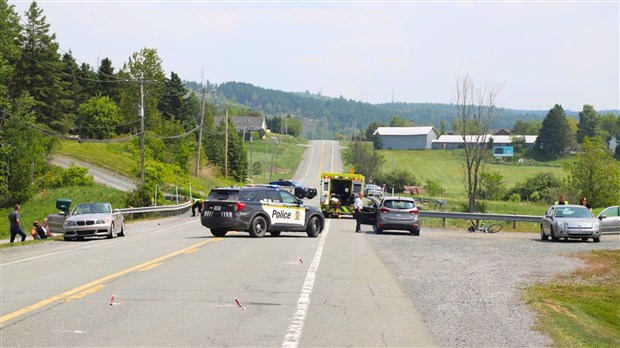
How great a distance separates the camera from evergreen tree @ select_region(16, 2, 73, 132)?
9544 centimetres

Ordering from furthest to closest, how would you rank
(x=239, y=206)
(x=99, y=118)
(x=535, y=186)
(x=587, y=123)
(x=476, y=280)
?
1. (x=587, y=123)
2. (x=535, y=186)
3. (x=99, y=118)
4. (x=239, y=206)
5. (x=476, y=280)

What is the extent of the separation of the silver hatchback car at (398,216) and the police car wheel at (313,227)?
192 inches

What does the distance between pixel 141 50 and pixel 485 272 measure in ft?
318

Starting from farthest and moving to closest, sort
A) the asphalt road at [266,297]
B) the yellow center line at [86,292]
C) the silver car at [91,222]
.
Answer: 1. the silver car at [91,222]
2. the yellow center line at [86,292]
3. the asphalt road at [266,297]

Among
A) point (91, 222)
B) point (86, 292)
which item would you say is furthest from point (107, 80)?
point (86, 292)

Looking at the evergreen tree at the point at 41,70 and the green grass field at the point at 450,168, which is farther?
the green grass field at the point at 450,168

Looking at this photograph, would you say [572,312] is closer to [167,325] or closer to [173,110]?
[167,325]

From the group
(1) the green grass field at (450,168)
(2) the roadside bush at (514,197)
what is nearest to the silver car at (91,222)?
(2) the roadside bush at (514,197)

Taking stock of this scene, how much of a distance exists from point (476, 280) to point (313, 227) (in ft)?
46.1

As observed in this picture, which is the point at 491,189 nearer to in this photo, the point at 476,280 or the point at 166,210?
the point at 166,210

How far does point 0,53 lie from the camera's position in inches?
2820

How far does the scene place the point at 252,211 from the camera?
28516 millimetres

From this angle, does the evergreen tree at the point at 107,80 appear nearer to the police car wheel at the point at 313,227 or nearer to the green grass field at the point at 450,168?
the green grass field at the point at 450,168

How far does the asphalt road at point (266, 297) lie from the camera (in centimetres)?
987
